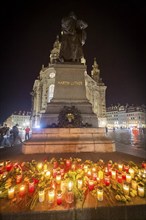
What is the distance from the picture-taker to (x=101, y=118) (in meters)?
72.9

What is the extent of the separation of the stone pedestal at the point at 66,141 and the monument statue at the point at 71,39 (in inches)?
235

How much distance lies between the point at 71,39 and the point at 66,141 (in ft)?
27.7

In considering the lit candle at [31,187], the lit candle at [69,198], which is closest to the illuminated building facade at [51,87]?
the lit candle at [31,187]

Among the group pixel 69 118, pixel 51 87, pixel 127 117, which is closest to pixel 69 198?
pixel 69 118

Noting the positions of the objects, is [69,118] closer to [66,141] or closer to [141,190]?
[66,141]

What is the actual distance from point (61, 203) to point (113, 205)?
0.89 metres

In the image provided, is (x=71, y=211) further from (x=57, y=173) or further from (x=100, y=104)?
(x=100, y=104)

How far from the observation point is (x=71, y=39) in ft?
36.2

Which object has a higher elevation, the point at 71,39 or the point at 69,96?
the point at 71,39

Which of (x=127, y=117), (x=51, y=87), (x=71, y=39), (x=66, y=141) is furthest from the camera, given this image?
(x=127, y=117)

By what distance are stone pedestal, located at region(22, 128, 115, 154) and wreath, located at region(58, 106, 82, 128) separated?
286 millimetres

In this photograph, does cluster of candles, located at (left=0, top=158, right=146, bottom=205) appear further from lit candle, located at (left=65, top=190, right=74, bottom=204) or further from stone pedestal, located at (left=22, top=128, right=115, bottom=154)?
stone pedestal, located at (left=22, top=128, right=115, bottom=154)

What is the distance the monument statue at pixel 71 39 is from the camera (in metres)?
10.6

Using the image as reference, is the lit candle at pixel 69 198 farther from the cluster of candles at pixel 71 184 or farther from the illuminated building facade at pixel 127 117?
the illuminated building facade at pixel 127 117
